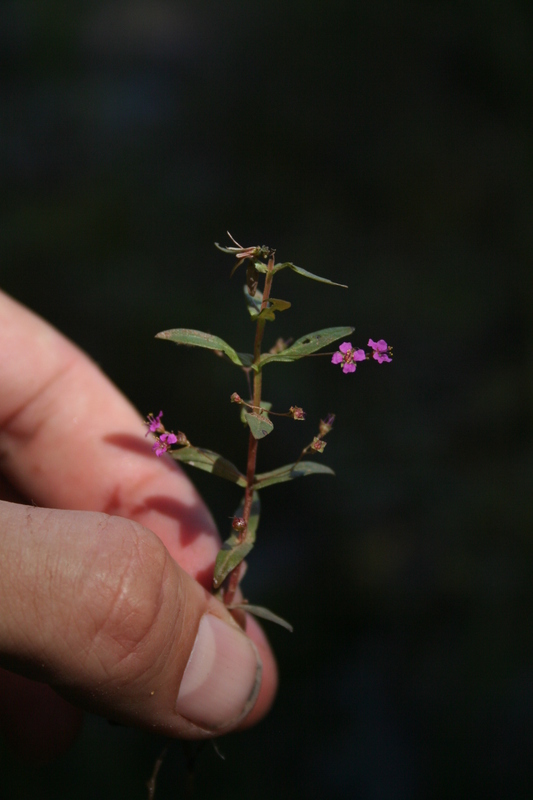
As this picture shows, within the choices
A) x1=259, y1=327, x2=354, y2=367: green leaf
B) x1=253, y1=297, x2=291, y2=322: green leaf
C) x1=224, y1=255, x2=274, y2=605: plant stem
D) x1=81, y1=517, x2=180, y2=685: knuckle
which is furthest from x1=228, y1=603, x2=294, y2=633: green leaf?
x1=253, y1=297, x2=291, y2=322: green leaf

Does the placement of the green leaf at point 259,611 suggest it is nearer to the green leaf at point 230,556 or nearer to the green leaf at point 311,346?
the green leaf at point 230,556

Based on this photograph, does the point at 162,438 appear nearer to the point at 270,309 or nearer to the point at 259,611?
the point at 270,309

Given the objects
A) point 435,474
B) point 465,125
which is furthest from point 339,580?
point 465,125

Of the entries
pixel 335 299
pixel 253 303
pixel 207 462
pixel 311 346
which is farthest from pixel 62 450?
pixel 335 299

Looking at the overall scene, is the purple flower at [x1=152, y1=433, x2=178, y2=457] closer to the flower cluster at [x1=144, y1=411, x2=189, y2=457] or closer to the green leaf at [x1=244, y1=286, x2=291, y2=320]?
the flower cluster at [x1=144, y1=411, x2=189, y2=457]

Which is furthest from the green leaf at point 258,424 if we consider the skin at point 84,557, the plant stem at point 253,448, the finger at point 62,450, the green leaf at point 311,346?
the finger at point 62,450

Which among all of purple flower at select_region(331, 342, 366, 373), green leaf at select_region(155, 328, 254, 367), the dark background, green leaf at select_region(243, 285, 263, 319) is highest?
green leaf at select_region(243, 285, 263, 319)
